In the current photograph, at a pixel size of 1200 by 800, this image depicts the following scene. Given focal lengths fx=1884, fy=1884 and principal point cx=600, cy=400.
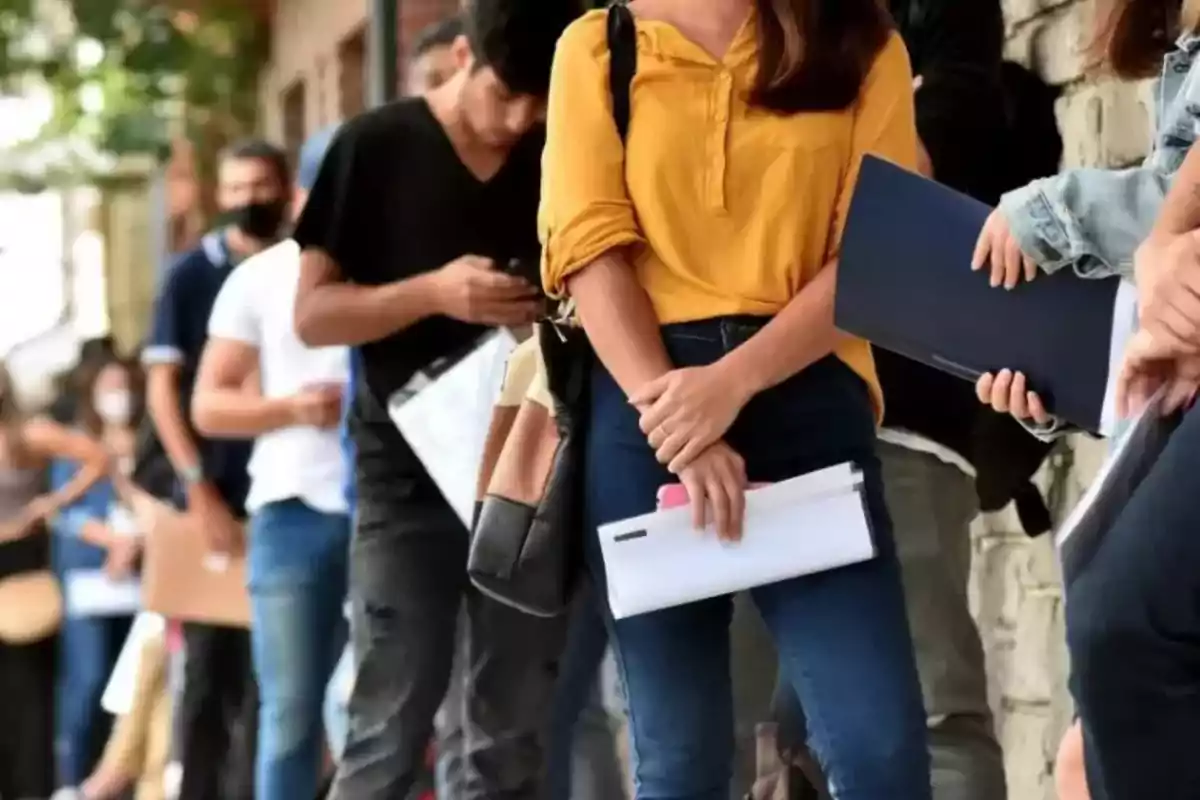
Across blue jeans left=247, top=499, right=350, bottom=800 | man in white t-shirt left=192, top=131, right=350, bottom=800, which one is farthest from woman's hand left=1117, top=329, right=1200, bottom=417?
blue jeans left=247, top=499, right=350, bottom=800

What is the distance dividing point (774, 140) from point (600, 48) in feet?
0.72

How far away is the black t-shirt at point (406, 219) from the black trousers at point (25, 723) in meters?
2.81

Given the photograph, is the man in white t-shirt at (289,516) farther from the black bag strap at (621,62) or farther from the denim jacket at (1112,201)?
the denim jacket at (1112,201)

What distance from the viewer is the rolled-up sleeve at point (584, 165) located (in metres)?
2.03

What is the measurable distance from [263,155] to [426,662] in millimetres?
1904

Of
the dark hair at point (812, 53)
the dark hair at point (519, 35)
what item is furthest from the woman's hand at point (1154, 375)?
the dark hair at point (519, 35)

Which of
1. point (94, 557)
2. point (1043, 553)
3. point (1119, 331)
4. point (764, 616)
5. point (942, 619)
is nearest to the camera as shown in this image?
point (1119, 331)

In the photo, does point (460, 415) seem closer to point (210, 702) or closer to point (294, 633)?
point (294, 633)

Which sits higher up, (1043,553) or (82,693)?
(1043,553)

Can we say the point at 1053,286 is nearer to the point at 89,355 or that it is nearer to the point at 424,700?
the point at 424,700

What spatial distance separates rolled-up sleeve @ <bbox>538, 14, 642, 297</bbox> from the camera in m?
2.03

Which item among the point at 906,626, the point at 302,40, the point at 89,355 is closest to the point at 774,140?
the point at 906,626

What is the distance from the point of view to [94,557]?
18.3 feet

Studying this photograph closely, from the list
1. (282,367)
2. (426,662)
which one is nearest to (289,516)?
(282,367)
